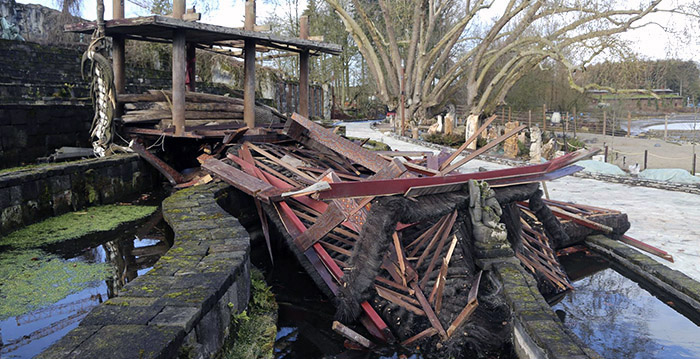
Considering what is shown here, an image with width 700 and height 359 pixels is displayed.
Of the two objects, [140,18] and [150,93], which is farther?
[150,93]

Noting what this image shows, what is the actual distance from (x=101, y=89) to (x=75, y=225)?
3218mm

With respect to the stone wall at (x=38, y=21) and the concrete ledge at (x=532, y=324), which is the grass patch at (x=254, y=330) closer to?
the concrete ledge at (x=532, y=324)

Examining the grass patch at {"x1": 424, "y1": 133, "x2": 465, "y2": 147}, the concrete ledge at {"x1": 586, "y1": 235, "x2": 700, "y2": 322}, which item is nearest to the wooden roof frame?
the concrete ledge at {"x1": 586, "y1": 235, "x2": 700, "y2": 322}

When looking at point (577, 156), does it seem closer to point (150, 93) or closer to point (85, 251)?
point (85, 251)

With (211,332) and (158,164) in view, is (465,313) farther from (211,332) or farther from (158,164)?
(158,164)

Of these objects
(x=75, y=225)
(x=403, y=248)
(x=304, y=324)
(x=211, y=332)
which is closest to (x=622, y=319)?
(x=403, y=248)

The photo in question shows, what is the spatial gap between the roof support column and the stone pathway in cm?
733

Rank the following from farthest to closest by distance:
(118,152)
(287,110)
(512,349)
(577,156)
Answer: (287,110) < (118,152) < (577,156) < (512,349)

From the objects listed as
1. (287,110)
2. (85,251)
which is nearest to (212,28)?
(85,251)

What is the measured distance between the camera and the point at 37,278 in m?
4.04

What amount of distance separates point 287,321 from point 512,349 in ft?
6.78

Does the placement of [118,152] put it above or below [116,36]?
below

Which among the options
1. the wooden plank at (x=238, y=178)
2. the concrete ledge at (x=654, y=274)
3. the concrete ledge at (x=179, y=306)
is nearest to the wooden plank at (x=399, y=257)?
the concrete ledge at (x=179, y=306)

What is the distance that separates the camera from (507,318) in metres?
4.29
